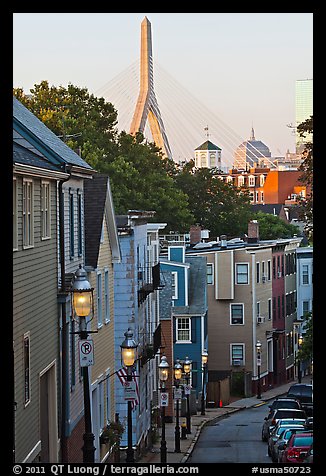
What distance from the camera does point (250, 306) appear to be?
41.3 metres

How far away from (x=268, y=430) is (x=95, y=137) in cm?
1053

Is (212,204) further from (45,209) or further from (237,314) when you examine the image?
(45,209)

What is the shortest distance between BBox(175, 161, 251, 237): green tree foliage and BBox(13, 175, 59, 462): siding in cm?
1751

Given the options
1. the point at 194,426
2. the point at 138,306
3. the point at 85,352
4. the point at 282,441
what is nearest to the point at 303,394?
the point at 194,426

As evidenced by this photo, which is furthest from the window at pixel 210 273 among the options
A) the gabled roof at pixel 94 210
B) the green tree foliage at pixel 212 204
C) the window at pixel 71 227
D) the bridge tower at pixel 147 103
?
the window at pixel 71 227

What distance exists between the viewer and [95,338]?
19844 millimetres

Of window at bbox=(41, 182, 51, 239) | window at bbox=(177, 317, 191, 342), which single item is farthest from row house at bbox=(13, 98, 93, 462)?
window at bbox=(177, 317, 191, 342)

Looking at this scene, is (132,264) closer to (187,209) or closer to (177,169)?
(187,209)

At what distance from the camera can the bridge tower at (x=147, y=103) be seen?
16.8m

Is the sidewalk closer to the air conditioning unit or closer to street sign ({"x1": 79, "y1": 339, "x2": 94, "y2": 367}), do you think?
the air conditioning unit

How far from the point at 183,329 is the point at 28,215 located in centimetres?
2355

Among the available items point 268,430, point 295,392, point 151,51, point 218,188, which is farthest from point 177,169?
point 151,51

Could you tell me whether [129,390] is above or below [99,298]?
below

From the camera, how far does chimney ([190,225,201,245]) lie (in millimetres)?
33750
